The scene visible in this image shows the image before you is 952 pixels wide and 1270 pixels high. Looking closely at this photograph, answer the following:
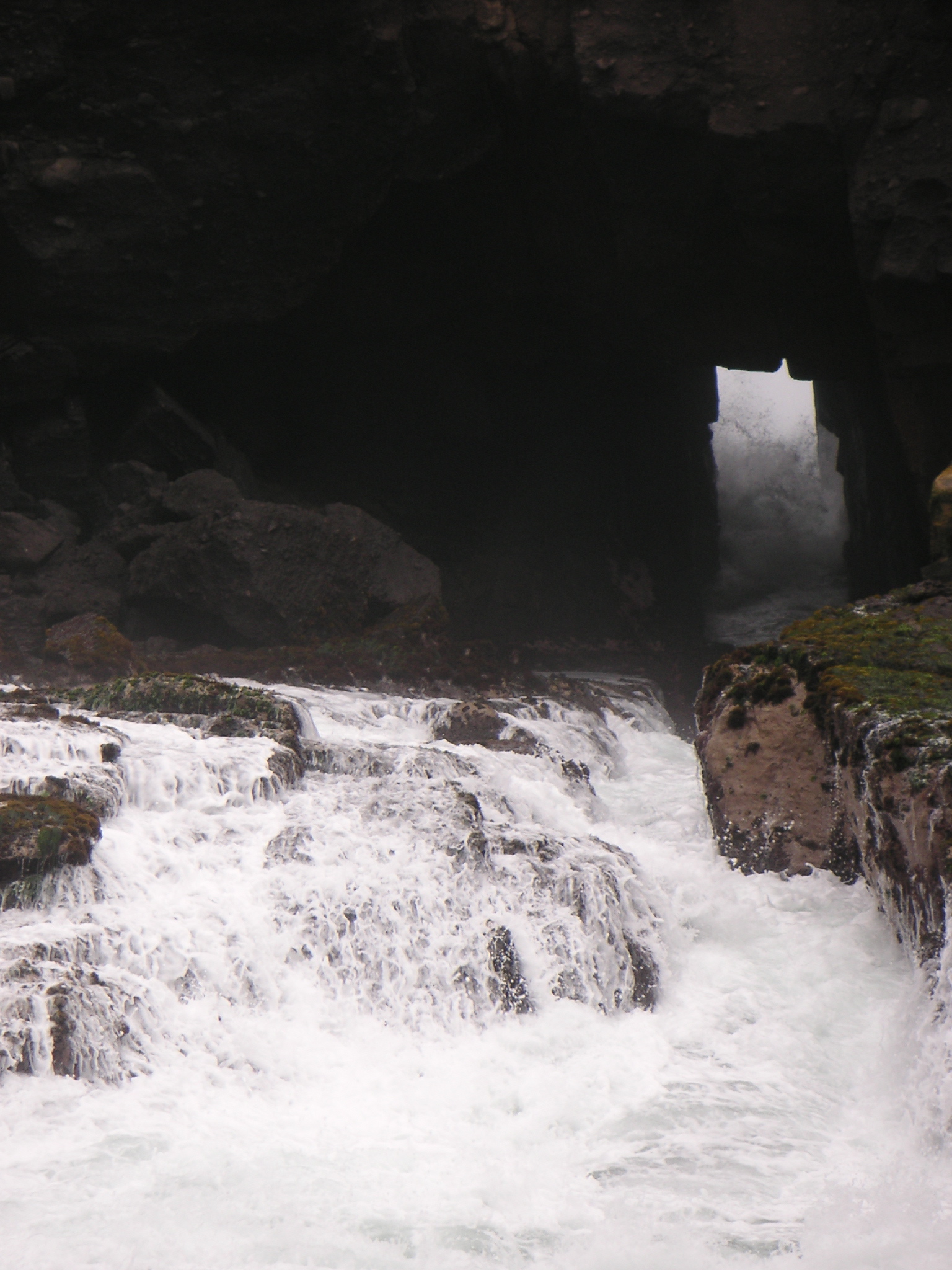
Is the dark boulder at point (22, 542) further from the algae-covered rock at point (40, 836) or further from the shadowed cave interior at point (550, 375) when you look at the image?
the algae-covered rock at point (40, 836)

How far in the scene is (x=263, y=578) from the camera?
14.1 m

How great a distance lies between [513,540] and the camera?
59.4ft

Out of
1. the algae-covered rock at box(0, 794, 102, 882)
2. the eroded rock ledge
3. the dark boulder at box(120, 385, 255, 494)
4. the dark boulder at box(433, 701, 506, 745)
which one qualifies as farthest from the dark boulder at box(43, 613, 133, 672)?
the eroded rock ledge

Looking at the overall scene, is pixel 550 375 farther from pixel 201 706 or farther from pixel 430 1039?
pixel 430 1039

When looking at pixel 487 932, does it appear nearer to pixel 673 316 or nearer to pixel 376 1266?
pixel 376 1266

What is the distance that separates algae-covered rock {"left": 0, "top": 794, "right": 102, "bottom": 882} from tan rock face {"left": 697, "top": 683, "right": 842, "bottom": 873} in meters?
4.51

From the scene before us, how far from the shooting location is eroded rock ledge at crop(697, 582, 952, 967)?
237 inches

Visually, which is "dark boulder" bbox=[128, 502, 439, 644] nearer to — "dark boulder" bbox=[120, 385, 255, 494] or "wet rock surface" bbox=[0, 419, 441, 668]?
"wet rock surface" bbox=[0, 419, 441, 668]

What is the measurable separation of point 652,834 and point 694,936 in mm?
1528

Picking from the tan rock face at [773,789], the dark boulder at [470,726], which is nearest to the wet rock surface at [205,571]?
the dark boulder at [470,726]

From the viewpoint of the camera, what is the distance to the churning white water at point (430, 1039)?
4379mm

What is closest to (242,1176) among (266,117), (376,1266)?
(376,1266)

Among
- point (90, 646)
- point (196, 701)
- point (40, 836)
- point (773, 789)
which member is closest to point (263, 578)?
point (90, 646)

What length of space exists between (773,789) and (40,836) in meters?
5.03
